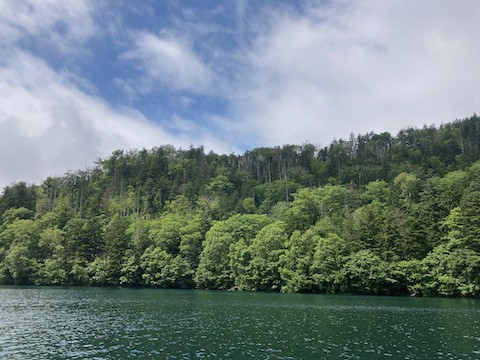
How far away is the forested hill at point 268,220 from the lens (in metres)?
70.6

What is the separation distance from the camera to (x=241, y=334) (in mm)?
29688

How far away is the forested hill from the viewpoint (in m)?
70.6

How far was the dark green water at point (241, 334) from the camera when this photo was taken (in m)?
23.4

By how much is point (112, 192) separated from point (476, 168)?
439ft

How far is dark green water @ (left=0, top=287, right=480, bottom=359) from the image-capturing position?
23.4m

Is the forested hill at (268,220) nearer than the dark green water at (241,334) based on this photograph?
No

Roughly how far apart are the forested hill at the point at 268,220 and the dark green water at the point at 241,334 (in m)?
27.4

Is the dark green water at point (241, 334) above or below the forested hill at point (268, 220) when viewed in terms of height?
below

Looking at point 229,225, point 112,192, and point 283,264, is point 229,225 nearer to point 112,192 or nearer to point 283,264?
point 283,264

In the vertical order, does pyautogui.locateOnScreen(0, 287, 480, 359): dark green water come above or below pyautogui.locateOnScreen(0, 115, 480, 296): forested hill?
below

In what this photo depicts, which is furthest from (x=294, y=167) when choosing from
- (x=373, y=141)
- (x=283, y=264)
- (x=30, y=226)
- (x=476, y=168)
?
(x=30, y=226)

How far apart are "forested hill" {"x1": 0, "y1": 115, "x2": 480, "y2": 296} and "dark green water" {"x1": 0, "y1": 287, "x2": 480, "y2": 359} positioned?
27415 millimetres

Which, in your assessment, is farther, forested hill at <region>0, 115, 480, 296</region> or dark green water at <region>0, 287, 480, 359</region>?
forested hill at <region>0, 115, 480, 296</region>

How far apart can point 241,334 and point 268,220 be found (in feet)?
251
